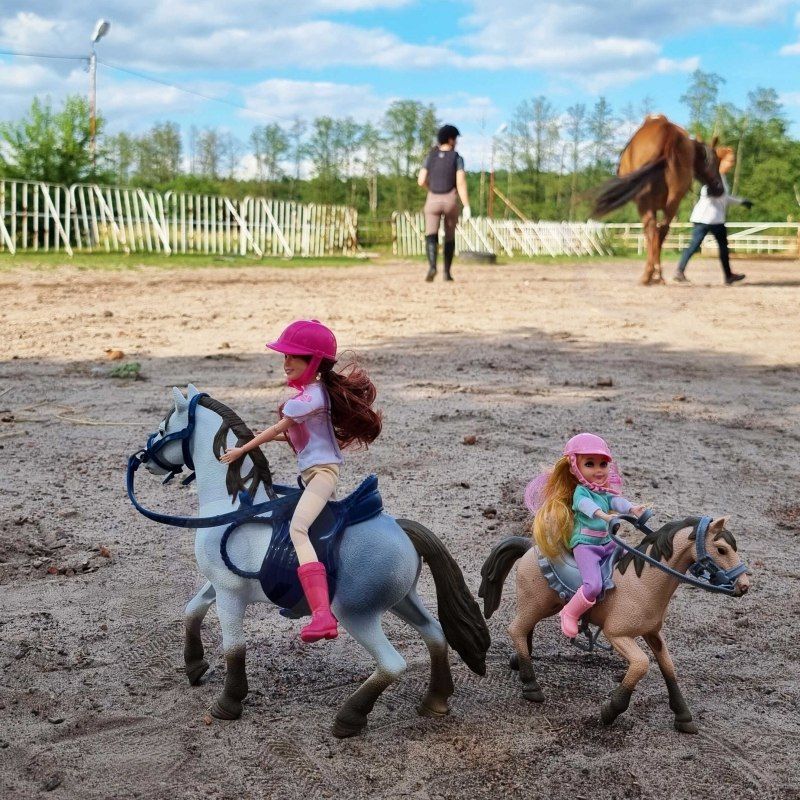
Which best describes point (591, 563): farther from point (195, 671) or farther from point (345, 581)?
point (195, 671)

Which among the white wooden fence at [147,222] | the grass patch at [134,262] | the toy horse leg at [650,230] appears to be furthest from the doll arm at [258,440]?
the white wooden fence at [147,222]

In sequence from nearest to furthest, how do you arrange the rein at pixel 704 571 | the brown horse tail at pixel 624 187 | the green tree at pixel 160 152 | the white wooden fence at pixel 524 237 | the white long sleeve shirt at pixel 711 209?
the rein at pixel 704 571
the brown horse tail at pixel 624 187
the white long sleeve shirt at pixel 711 209
the white wooden fence at pixel 524 237
the green tree at pixel 160 152

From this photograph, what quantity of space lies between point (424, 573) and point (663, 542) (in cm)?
159

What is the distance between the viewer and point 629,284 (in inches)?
639

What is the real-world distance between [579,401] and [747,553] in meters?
2.92

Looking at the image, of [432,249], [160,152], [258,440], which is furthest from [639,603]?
[160,152]

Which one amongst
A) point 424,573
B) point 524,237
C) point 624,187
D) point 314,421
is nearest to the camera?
point 314,421

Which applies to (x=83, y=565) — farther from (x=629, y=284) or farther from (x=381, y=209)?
(x=381, y=209)

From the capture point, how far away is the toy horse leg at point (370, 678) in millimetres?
3008

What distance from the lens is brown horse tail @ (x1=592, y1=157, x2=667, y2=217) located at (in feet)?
45.9

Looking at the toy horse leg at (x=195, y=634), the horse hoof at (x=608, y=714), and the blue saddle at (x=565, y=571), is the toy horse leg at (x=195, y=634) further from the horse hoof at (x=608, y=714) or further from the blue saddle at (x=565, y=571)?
the horse hoof at (x=608, y=714)

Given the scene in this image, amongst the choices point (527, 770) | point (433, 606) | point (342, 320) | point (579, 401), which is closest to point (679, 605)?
point (433, 606)

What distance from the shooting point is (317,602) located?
2916 mm

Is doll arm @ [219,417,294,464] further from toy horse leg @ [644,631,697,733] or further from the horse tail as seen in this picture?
toy horse leg @ [644,631,697,733]
